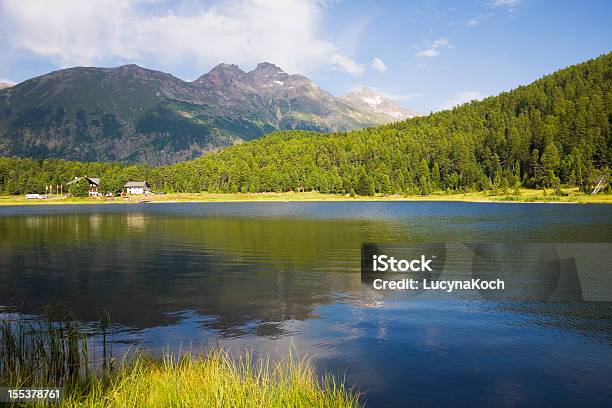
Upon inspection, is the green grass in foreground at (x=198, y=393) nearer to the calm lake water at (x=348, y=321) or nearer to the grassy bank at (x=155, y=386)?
the grassy bank at (x=155, y=386)

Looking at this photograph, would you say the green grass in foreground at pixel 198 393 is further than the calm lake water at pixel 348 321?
No

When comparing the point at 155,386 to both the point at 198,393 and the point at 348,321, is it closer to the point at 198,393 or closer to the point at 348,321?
the point at 198,393

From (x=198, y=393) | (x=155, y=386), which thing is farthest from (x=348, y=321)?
(x=198, y=393)

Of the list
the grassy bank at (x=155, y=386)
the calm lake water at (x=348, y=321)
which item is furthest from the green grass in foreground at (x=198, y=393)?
the calm lake water at (x=348, y=321)

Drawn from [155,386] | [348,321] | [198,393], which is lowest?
[348,321]

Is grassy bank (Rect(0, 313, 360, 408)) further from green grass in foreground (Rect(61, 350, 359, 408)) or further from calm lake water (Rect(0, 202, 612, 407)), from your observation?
calm lake water (Rect(0, 202, 612, 407))

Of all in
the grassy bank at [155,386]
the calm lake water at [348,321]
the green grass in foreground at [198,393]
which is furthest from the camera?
the calm lake water at [348,321]

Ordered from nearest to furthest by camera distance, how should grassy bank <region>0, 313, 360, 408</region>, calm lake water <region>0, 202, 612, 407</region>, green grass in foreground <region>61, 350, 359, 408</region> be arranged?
green grass in foreground <region>61, 350, 359, 408</region>
grassy bank <region>0, 313, 360, 408</region>
calm lake water <region>0, 202, 612, 407</region>

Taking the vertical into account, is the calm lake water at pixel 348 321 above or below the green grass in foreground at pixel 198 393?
below

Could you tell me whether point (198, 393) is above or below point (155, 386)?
above

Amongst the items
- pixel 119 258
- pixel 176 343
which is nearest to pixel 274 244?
pixel 119 258

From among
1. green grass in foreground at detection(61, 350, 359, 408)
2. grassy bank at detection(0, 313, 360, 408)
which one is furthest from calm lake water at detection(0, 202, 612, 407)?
green grass in foreground at detection(61, 350, 359, 408)

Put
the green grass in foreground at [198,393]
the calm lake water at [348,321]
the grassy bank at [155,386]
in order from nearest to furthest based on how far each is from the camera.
A: 1. the green grass in foreground at [198,393]
2. the grassy bank at [155,386]
3. the calm lake water at [348,321]

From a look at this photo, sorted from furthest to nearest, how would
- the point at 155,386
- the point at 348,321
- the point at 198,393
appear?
1. the point at 348,321
2. the point at 155,386
3. the point at 198,393
